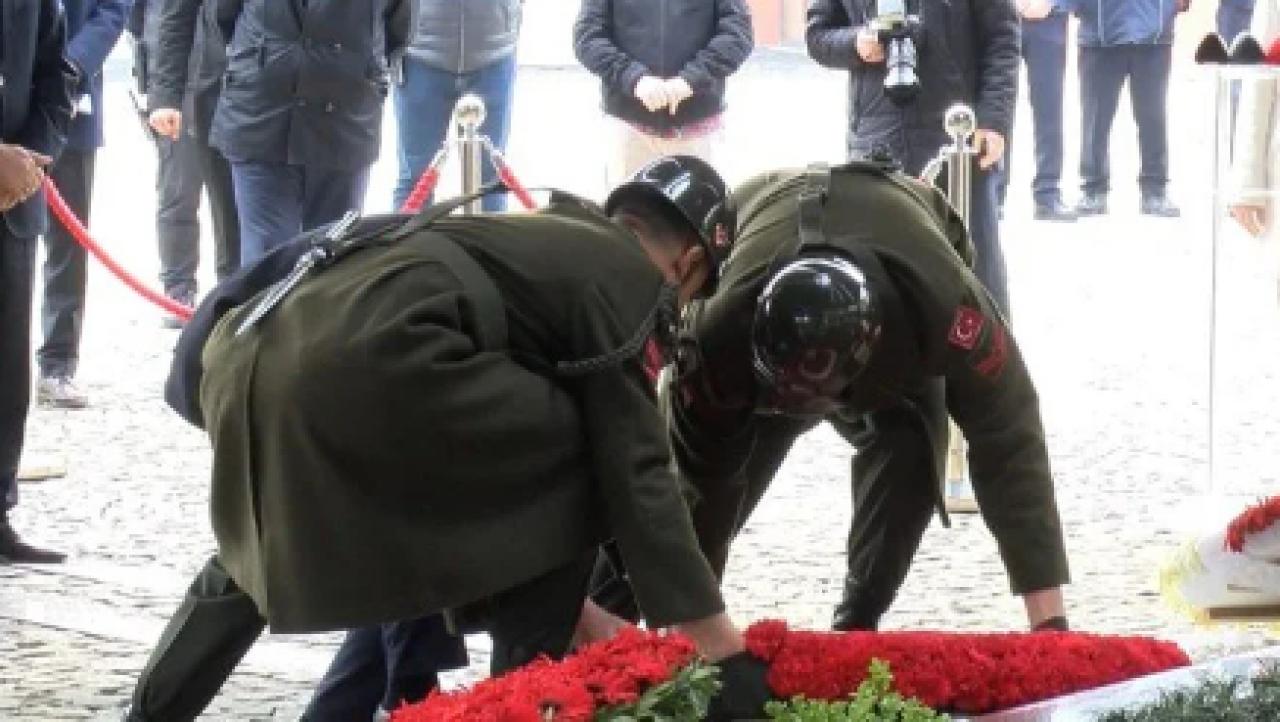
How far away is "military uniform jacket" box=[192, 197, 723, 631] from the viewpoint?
14.0 ft

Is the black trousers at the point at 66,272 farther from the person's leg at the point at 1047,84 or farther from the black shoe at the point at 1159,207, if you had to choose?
the black shoe at the point at 1159,207

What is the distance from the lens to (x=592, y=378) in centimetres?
430

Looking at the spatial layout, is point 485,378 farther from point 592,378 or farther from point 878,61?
point 878,61

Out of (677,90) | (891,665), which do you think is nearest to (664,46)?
(677,90)

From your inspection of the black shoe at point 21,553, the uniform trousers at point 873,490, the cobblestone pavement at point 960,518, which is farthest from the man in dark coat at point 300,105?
the uniform trousers at point 873,490

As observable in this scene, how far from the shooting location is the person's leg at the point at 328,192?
27.2 feet

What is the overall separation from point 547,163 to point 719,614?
9.99m

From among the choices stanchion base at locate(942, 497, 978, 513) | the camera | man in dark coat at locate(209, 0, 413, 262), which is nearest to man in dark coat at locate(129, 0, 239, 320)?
man in dark coat at locate(209, 0, 413, 262)

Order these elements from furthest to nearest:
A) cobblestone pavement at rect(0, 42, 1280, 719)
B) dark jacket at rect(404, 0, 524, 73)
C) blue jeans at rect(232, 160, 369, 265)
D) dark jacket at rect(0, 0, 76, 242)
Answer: dark jacket at rect(404, 0, 524, 73)
blue jeans at rect(232, 160, 369, 265)
dark jacket at rect(0, 0, 76, 242)
cobblestone pavement at rect(0, 42, 1280, 719)

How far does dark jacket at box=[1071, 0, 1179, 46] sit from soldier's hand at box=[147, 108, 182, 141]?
16.8 feet

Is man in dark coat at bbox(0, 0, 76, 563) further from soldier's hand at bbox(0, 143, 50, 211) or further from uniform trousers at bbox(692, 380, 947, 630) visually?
uniform trousers at bbox(692, 380, 947, 630)

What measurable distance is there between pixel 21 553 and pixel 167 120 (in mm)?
2885

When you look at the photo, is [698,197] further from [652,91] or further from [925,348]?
[652,91]

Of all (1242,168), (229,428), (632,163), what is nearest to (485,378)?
(229,428)
